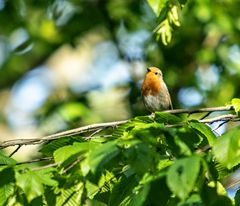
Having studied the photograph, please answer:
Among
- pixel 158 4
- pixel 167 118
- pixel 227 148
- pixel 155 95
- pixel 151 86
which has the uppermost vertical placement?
pixel 151 86

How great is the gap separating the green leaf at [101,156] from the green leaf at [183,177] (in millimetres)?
269

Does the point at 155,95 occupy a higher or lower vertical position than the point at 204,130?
higher

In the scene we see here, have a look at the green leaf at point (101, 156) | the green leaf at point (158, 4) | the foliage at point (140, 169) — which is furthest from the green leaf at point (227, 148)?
the green leaf at point (158, 4)

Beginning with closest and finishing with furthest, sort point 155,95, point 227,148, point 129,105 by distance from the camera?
point 227,148 → point 155,95 → point 129,105

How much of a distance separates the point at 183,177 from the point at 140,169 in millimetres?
245

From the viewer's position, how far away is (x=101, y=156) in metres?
2.79

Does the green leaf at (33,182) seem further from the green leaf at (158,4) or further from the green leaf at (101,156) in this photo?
the green leaf at (158,4)

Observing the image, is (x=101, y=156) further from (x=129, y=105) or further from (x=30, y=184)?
(x=129, y=105)

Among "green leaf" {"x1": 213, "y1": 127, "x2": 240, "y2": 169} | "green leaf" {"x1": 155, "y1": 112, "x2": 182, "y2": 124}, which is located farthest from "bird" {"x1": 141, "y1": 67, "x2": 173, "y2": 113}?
"green leaf" {"x1": 213, "y1": 127, "x2": 240, "y2": 169}

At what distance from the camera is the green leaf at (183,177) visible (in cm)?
257

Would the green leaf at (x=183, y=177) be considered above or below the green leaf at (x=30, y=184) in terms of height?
below

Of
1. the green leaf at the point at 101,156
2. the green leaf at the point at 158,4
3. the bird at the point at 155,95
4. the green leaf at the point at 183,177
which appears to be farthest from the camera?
the bird at the point at 155,95

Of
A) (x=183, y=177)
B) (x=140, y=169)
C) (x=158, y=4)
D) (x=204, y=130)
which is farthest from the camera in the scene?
(x=158, y=4)

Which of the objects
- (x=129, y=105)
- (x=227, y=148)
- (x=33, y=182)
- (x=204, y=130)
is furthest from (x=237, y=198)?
(x=129, y=105)
